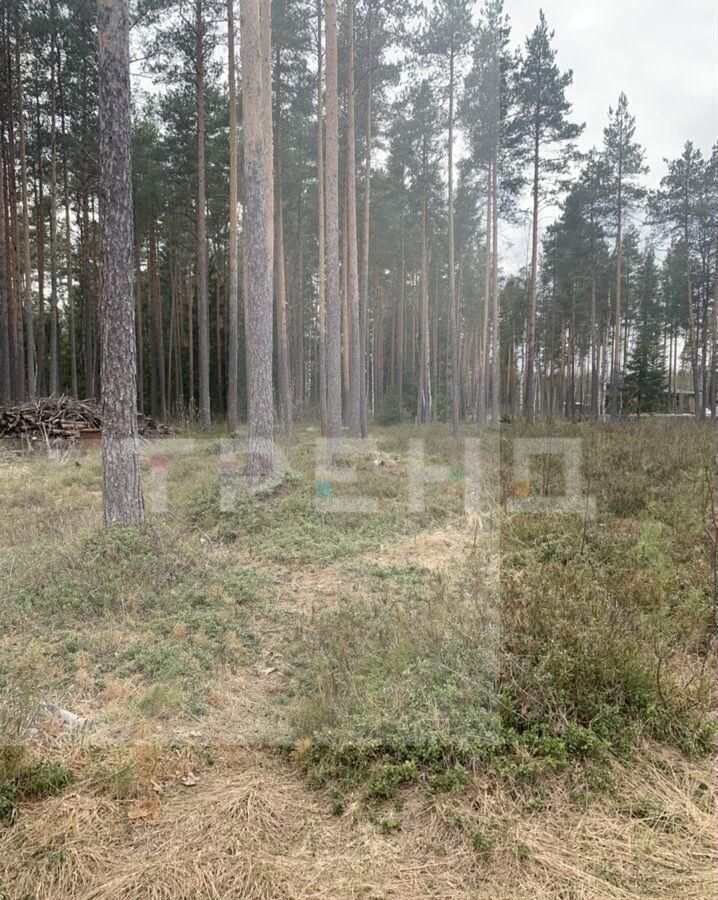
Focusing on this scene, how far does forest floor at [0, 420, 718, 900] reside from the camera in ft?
6.47

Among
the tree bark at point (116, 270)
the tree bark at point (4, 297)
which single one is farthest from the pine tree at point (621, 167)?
the tree bark at point (4, 297)

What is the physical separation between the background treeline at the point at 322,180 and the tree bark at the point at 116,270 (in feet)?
14.6

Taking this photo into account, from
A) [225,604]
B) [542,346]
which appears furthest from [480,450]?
[542,346]

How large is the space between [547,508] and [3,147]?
1755 centimetres

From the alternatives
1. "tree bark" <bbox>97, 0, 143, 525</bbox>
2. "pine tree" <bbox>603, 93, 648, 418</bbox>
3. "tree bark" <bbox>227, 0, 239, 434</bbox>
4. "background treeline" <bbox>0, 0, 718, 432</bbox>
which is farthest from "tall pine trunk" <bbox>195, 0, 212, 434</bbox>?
"pine tree" <bbox>603, 93, 648, 418</bbox>

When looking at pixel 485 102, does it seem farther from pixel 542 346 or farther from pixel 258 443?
pixel 542 346

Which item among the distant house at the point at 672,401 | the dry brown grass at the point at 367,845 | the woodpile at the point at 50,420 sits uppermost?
the distant house at the point at 672,401

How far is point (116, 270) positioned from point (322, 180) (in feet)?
42.4

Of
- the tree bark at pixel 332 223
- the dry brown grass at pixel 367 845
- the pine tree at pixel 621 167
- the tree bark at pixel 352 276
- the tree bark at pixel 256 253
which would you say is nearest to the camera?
the dry brown grass at pixel 367 845

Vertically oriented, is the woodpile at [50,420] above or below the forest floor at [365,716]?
above

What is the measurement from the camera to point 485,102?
17.2 m

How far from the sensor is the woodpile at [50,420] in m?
12.4

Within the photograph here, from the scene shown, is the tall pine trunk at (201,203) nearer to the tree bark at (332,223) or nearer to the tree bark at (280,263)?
the tree bark at (280,263)

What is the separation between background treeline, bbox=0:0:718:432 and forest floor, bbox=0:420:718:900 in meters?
7.62
